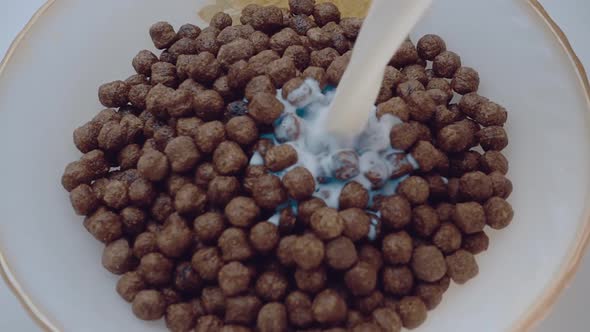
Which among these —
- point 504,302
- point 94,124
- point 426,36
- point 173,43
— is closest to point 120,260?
point 94,124

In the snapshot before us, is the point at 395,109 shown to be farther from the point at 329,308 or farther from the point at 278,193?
the point at 329,308

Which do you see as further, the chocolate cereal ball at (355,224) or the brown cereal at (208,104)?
the brown cereal at (208,104)

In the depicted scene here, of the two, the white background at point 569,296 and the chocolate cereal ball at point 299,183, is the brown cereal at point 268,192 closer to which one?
the chocolate cereal ball at point 299,183

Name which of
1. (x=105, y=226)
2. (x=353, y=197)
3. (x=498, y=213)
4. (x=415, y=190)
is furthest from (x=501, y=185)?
(x=105, y=226)

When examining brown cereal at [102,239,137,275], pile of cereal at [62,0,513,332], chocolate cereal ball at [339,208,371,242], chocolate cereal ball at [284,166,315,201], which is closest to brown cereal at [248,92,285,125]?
pile of cereal at [62,0,513,332]

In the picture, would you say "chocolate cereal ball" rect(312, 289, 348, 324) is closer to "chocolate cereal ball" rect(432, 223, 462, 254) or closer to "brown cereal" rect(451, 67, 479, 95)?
"chocolate cereal ball" rect(432, 223, 462, 254)

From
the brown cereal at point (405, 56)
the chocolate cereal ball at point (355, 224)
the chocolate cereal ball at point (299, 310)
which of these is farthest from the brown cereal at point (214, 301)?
the brown cereal at point (405, 56)
